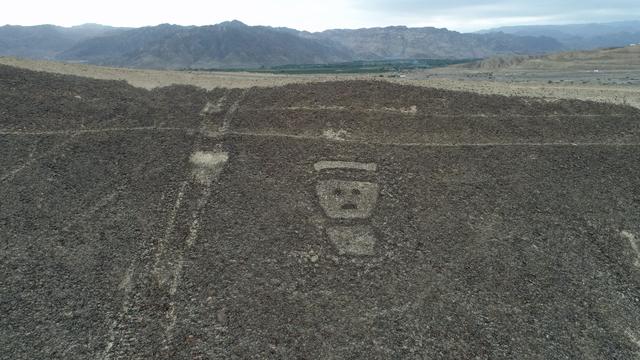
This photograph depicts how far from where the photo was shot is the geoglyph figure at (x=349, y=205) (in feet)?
71.6

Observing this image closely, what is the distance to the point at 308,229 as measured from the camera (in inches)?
887

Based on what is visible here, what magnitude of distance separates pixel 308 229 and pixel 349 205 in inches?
126

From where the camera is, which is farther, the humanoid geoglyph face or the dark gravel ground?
the humanoid geoglyph face

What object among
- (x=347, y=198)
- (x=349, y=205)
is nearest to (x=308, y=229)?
(x=349, y=205)

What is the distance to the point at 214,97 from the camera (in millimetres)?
36500

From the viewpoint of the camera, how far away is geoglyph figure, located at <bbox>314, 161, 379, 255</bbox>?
21812 millimetres

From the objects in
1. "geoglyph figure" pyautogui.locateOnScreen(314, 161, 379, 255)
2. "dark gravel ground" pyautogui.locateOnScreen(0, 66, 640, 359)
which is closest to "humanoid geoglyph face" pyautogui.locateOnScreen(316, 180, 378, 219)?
"geoglyph figure" pyautogui.locateOnScreen(314, 161, 379, 255)

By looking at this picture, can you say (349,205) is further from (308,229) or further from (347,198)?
(308,229)

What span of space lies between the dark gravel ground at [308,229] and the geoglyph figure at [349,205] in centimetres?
49

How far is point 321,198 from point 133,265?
1048 centimetres

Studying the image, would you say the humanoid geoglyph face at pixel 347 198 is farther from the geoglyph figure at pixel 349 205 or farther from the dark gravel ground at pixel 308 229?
the dark gravel ground at pixel 308 229

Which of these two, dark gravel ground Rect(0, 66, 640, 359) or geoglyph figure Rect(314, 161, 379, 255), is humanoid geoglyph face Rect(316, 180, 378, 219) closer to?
geoglyph figure Rect(314, 161, 379, 255)

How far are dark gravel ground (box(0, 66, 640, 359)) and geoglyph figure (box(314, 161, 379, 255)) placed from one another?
19.5 inches

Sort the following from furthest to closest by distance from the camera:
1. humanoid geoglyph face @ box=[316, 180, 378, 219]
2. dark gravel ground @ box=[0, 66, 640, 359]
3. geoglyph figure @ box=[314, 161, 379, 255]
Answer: humanoid geoglyph face @ box=[316, 180, 378, 219] < geoglyph figure @ box=[314, 161, 379, 255] < dark gravel ground @ box=[0, 66, 640, 359]
